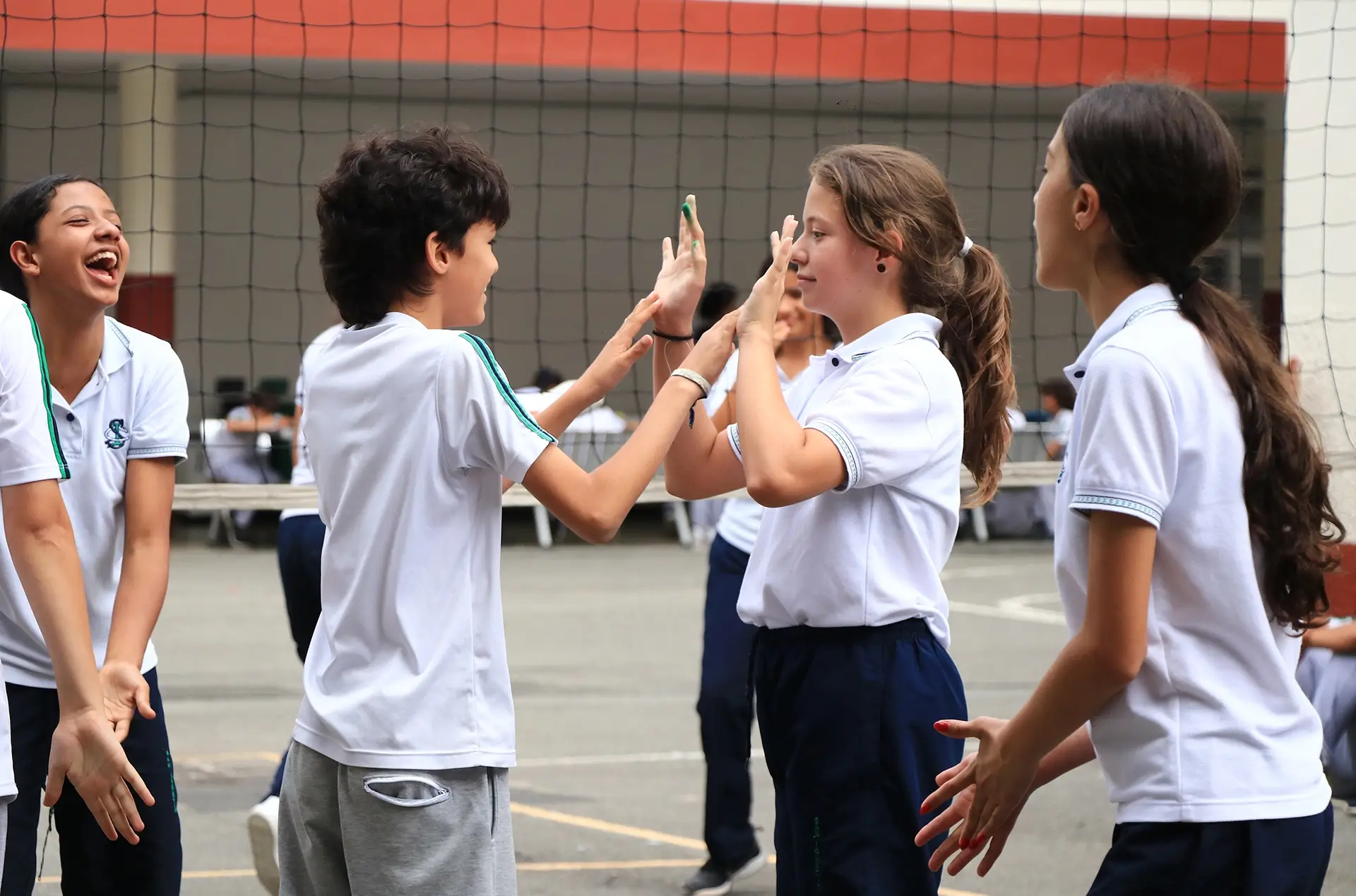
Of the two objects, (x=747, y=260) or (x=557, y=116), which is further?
(x=747, y=260)

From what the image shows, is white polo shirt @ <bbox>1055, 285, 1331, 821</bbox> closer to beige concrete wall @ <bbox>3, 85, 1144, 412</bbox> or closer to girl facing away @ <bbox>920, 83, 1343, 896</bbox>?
girl facing away @ <bbox>920, 83, 1343, 896</bbox>

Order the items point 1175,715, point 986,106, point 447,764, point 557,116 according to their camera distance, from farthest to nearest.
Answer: point 557,116
point 986,106
point 447,764
point 1175,715

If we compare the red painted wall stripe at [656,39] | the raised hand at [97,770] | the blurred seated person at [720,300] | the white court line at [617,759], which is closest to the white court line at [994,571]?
the red painted wall stripe at [656,39]

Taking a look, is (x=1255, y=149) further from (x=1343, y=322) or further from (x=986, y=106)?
(x=1343, y=322)

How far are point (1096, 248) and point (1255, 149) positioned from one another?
49.3 ft

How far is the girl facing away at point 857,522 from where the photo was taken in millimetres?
2418

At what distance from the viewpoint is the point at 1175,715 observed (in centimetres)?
183

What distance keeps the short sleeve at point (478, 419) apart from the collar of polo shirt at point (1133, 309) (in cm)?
72

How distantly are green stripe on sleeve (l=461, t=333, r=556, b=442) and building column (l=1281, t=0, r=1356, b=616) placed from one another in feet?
13.7

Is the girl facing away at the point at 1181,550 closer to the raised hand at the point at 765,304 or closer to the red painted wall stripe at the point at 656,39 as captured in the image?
the raised hand at the point at 765,304

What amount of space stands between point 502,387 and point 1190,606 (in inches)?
36.3

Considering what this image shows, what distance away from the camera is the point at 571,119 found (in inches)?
689

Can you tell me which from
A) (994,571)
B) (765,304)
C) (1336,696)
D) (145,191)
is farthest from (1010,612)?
(765,304)

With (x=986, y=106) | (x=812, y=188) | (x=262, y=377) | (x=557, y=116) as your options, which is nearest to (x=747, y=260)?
(x=557, y=116)
